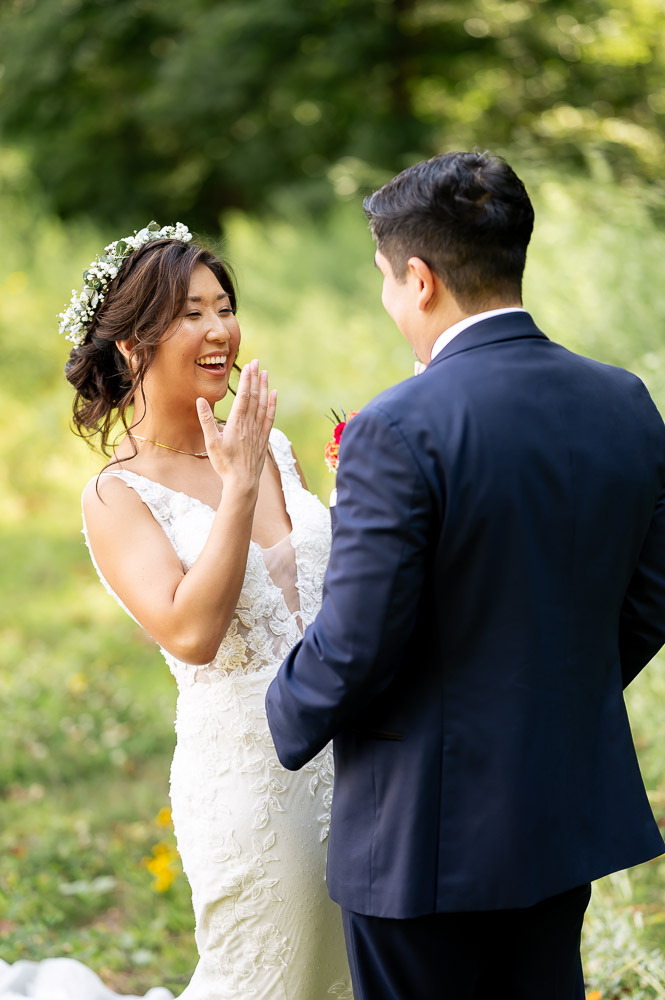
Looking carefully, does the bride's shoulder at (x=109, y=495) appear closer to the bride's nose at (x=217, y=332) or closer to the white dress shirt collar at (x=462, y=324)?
the bride's nose at (x=217, y=332)

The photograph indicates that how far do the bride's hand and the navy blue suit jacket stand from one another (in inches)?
21.0

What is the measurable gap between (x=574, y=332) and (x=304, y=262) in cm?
721

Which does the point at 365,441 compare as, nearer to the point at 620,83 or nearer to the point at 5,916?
the point at 5,916

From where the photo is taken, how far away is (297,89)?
13.5 meters

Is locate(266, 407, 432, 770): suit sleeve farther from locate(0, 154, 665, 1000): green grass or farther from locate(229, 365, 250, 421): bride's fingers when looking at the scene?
locate(0, 154, 665, 1000): green grass

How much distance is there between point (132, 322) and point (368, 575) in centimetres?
125

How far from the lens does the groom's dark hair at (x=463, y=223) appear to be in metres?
1.83

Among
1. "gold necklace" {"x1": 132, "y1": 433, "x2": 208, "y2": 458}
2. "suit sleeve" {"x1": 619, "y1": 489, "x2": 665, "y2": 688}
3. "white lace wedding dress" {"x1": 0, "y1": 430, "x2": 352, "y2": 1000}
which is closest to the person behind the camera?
"suit sleeve" {"x1": 619, "y1": 489, "x2": 665, "y2": 688}

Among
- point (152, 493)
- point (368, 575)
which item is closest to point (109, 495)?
point (152, 493)

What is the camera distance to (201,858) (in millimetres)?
2564

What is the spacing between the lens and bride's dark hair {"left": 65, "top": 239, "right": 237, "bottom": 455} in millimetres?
2662

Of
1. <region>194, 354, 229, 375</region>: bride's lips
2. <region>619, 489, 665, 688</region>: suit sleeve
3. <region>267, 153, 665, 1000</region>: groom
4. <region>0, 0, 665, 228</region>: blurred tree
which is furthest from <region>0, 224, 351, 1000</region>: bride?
<region>0, 0, 665, 228</region>: blurred tree

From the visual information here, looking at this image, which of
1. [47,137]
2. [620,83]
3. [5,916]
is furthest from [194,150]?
[5,916]

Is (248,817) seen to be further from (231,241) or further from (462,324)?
(231,241)
